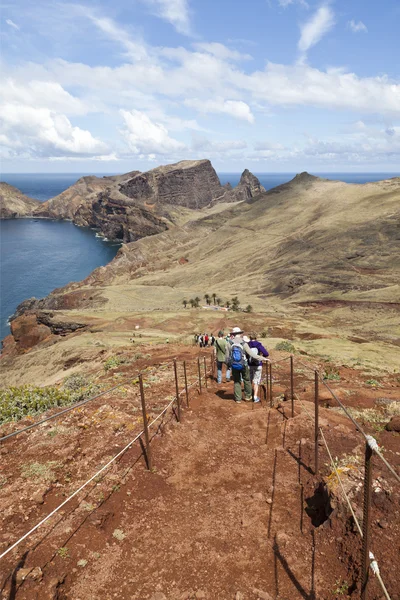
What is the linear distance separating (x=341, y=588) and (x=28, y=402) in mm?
10839

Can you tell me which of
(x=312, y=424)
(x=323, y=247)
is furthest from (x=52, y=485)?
(x=323, y=247)

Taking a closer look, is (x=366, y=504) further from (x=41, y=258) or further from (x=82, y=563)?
(x=41, y=258)

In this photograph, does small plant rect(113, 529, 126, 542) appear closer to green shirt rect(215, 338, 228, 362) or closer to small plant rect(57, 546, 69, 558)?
small plant rect(57, 546, 69, 558)

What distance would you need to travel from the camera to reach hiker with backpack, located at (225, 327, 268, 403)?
12219 millimetres

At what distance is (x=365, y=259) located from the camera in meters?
61.2

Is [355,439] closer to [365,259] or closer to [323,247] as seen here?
[365,259]

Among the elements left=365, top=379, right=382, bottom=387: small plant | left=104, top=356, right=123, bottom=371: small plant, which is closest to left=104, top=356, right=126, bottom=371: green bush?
left=104, top=356, right=123, bottom=371: small plant

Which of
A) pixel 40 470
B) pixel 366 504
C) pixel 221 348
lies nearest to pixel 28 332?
pixel 221 348

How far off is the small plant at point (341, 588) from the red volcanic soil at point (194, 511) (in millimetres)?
14

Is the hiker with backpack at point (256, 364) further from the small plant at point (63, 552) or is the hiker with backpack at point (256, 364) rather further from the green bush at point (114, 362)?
the green bush at point (114, 362)

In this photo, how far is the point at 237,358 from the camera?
12.2 meters

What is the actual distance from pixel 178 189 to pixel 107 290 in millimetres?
141915

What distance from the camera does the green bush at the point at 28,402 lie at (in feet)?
40.7

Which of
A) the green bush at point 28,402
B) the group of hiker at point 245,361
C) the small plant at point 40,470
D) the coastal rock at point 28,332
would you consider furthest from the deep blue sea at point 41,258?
the small plant at point 40,470
